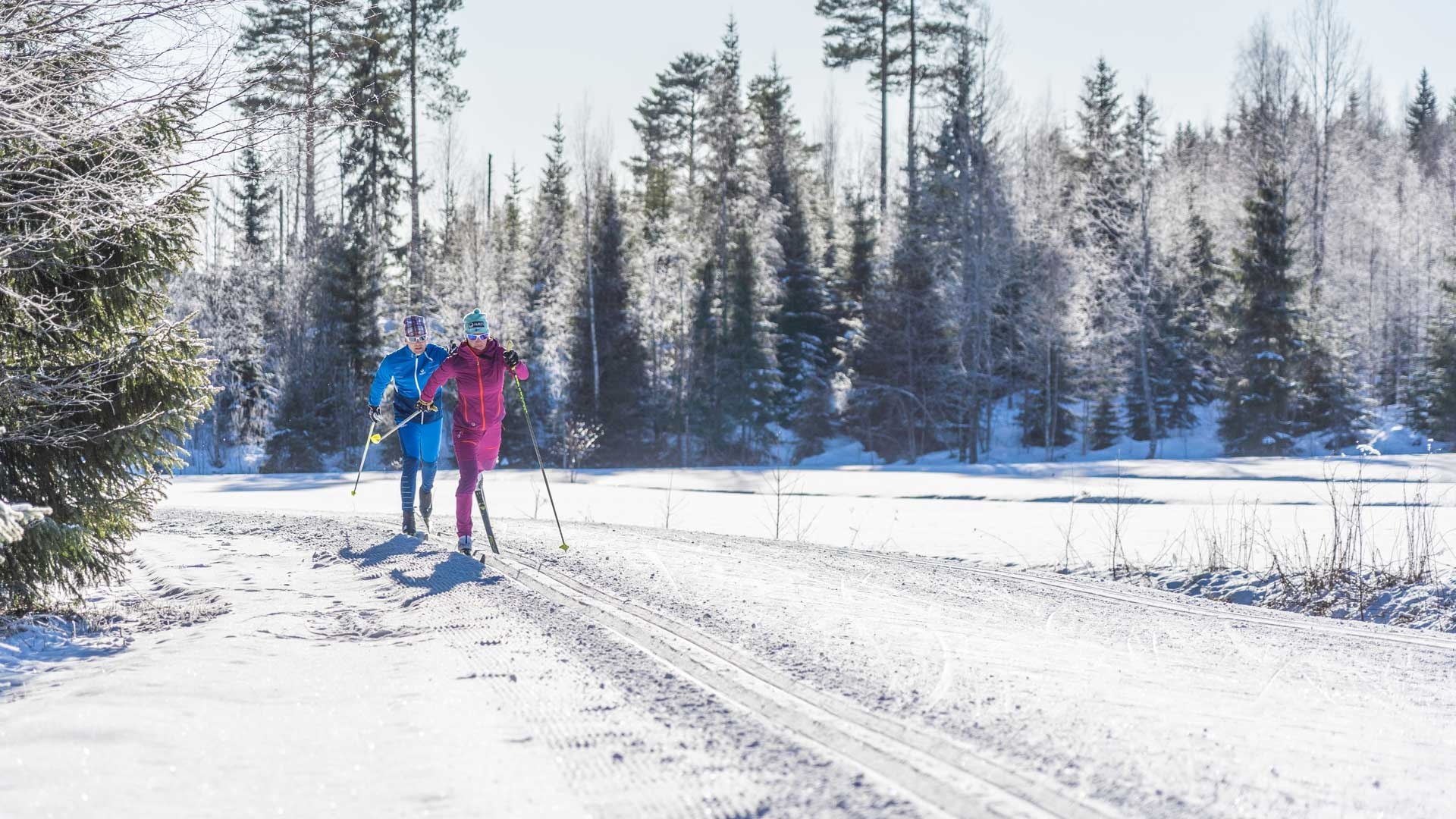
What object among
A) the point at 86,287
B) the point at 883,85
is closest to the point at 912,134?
the point at 883,85

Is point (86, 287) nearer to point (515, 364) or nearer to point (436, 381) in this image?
point (436, 381)

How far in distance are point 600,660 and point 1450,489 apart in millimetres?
14462

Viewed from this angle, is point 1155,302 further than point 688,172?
No

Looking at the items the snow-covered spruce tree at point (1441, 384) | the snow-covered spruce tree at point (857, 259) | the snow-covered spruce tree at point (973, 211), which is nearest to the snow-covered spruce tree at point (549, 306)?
the snow-covered spruce tree at point (857, 259)

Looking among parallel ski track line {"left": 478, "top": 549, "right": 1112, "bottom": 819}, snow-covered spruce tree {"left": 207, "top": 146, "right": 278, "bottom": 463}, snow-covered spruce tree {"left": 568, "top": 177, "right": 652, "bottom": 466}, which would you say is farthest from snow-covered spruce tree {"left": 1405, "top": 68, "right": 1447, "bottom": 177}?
parallel ski track line {"left": 478, "top": 549, "right": 1112, "bottom": 819}

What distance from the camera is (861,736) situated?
4.04 m

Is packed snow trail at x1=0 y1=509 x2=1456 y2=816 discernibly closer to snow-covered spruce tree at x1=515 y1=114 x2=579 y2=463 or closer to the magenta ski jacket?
the magenta ski jacket

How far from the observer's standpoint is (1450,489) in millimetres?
14727

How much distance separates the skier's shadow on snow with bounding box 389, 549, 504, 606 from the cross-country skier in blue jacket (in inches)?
76.2

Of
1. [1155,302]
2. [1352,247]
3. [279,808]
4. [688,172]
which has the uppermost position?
[688,172]

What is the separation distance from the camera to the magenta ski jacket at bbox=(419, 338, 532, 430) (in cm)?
923

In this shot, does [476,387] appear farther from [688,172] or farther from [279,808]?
[688,172]

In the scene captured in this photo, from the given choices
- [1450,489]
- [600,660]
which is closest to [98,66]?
[600,660]

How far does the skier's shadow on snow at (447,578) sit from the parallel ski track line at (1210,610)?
222 cm
